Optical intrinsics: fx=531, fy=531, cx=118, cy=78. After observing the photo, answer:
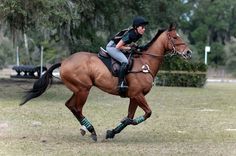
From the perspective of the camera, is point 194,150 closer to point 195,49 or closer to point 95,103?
point 95,103

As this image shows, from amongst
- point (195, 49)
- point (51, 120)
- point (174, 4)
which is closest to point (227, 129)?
point (51, 120)

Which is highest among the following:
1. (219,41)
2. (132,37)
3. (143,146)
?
(132,37)

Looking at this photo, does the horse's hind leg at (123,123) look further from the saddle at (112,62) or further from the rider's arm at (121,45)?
the rider's arm at (121,45)

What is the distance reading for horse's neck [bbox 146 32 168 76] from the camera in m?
10.7

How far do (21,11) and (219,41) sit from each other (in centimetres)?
6123

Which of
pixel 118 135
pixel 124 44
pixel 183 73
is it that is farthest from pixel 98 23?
pixel 124 44

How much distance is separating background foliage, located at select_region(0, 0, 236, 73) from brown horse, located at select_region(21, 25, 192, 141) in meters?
7.25

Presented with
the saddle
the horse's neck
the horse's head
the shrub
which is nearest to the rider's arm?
the saddle

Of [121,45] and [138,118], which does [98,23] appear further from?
[138,118]

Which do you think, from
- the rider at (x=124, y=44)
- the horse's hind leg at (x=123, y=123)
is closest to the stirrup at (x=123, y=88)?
the rider at (x=124, y=44)

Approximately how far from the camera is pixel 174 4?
35531 millimetres

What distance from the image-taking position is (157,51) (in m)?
10.9

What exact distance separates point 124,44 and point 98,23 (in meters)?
22.4

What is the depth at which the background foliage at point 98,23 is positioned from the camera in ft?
60.6
